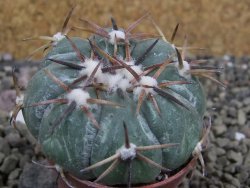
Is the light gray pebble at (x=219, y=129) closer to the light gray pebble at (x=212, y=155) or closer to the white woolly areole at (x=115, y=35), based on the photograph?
the light gray pebble at (x=212, y=155)

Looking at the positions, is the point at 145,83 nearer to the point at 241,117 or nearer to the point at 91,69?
the point at 91,69

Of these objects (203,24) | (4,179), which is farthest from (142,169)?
(203,24)

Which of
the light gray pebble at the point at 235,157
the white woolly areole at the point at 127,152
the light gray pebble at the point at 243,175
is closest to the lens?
the white woolly areole at the point at 127,152

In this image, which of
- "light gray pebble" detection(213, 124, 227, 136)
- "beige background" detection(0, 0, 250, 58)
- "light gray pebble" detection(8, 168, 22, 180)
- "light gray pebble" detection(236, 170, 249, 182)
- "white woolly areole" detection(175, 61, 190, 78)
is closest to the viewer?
"white woolly areole" detection(175, 61, 190, 78)

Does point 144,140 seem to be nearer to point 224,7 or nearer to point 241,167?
point 241,167

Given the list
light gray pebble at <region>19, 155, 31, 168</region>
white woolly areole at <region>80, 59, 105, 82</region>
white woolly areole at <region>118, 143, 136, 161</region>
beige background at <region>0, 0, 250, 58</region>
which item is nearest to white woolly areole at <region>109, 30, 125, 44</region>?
white woolly areole at <region>80, 59, 105, 82</region>

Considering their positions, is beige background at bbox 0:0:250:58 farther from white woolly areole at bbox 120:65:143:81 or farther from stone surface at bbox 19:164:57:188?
white woolly areole at bbox 120:65:143:81

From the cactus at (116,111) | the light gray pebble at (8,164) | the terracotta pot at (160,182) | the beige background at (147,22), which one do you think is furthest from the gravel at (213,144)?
the cactus at (116,111)
